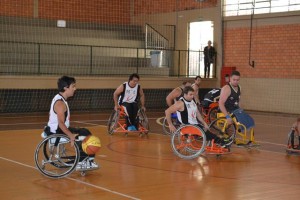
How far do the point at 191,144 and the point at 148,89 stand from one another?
936 cm

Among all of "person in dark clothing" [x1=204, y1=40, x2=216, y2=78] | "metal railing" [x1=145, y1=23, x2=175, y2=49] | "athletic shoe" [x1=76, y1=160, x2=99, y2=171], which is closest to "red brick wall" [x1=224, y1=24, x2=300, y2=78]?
"person in dark clothing" [x1=204, y1=40, x2=216, y2=78]

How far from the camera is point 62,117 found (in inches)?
222

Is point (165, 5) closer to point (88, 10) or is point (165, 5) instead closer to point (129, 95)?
point (88, 10)

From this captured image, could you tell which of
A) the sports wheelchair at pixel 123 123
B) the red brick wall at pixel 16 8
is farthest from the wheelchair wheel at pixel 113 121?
the red brick wall at pixel 16 8

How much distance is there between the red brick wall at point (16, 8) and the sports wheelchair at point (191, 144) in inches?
462

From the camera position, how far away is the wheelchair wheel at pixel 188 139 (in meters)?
6.95

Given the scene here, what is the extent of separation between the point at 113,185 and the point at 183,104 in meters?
2.25

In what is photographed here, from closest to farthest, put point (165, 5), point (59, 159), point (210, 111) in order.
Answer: point (59, 159) < point (210, 111) < point (165, 5)

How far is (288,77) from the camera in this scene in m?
15.4

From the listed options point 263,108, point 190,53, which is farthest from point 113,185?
point 190,53

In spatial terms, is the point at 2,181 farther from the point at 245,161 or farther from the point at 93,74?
the point at 93,74

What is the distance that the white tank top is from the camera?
9758 mm

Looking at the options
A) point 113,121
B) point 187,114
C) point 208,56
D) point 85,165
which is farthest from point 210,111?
point 208,56

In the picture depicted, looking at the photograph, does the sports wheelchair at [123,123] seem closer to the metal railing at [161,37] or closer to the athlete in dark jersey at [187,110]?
the athlete in dark jersey at [187,110]
